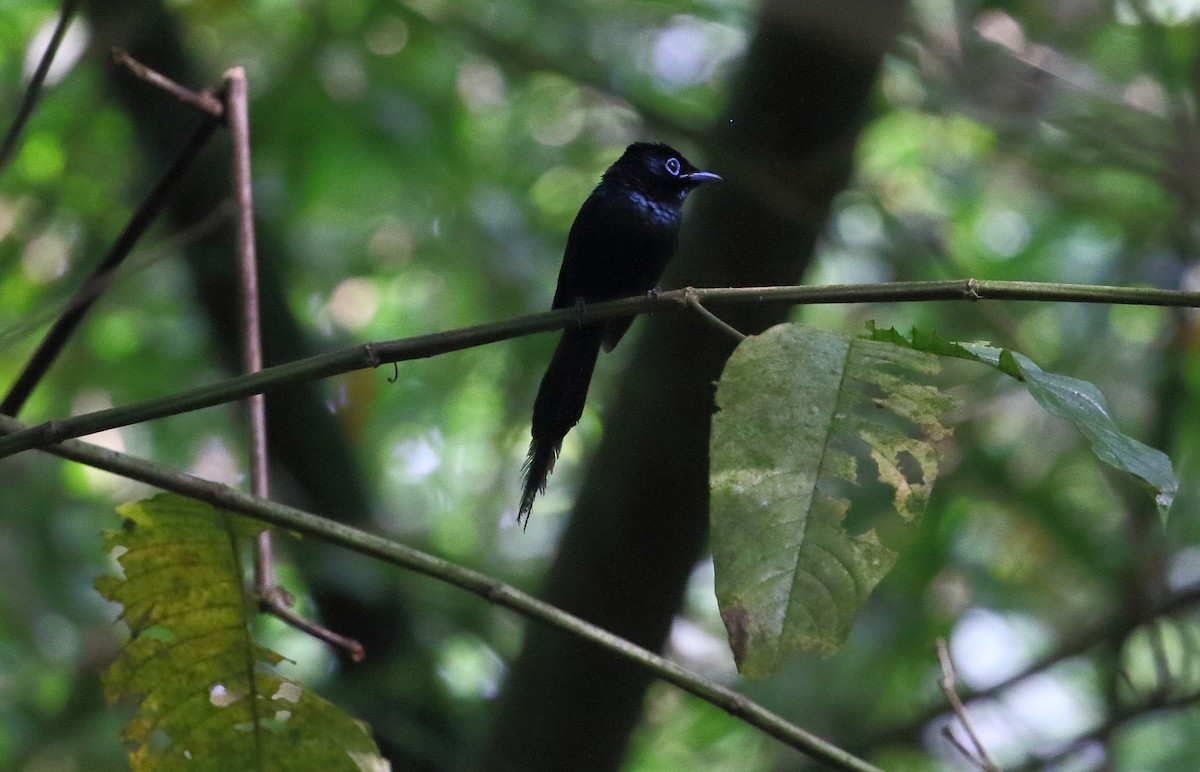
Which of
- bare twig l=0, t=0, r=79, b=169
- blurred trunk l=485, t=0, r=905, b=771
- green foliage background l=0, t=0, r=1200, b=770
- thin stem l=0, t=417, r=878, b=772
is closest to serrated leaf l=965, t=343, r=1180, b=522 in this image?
thin stem l=0, t=417, r=878, b=772

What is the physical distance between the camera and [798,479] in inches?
39.4

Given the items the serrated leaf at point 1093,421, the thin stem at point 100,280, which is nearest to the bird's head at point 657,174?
the thin stem at point 100,280

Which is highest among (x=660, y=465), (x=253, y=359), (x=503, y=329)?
(x=660, y=465)

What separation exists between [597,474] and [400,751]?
942mm

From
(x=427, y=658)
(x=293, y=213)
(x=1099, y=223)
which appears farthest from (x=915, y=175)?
(x=427, y=658)

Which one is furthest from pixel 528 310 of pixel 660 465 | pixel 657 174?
pixel 660 465

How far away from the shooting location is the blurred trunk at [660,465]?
119 inches

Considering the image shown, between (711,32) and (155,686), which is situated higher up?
(711,32)

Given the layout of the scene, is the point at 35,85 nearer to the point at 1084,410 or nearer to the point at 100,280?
the point at 100,280

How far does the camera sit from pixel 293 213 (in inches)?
174

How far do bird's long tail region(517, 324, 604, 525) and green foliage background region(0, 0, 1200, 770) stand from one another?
0.78m

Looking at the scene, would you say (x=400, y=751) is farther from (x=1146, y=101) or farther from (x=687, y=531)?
(x=1146, y=101)

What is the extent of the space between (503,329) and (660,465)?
197cm

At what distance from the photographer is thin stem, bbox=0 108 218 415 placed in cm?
145
